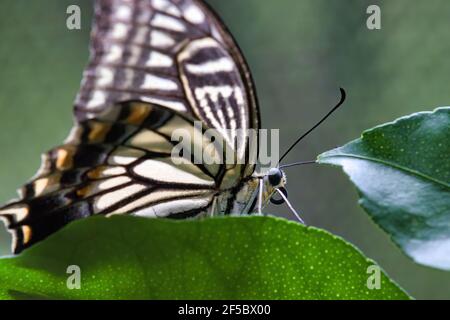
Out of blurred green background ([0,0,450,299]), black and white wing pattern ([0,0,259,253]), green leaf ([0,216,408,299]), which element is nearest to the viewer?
green leaf ([0,216,408,299])

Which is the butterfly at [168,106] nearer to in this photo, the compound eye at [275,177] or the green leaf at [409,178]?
the compound eye at [275,177]

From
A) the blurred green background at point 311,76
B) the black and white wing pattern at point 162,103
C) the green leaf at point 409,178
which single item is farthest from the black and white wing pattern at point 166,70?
the blurred green background at point 311,76

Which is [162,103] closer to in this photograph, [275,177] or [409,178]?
[275,177]

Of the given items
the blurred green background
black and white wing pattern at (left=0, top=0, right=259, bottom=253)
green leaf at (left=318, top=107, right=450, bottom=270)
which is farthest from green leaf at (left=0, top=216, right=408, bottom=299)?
the blurred green background

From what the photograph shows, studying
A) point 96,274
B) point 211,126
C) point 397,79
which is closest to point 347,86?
point 397,79

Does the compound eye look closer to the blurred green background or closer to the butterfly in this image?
the butterfly
